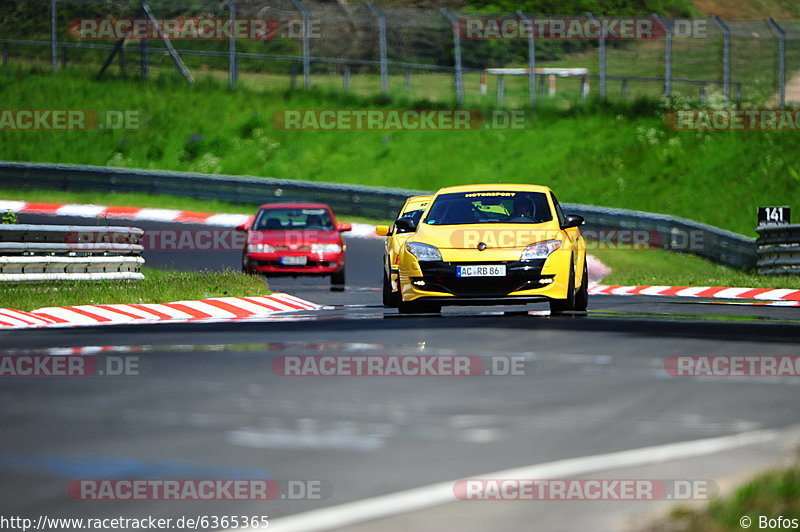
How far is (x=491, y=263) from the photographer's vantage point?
16703 millimetres

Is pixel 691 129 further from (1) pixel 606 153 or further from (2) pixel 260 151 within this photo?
(2) pixel 260 151

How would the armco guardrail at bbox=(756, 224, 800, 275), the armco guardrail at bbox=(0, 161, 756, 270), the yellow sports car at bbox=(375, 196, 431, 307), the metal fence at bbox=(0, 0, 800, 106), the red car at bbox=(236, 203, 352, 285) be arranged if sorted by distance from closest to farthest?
the yellow sports car at bbox=(375, 196, 431, 307) → the red car at bbox=(236, 203, 352, 285) → the armco guardrail at bbox=(756, 224, 800, 275) → the armco guardrail at bbox=(0, 161, 756, 270) → the metal fence at bbox=(0, 0, 800, 106)

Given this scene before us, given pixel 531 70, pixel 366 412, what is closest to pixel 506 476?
pixel 366 412

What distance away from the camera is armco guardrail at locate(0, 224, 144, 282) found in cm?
2019

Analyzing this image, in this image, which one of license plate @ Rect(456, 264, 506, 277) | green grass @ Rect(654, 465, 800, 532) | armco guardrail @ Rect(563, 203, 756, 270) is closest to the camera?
green grass @ Rect(654, 465, 800, 532)

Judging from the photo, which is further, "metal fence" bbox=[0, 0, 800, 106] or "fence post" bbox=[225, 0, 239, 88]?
"fence post" bbox=[225, 0, 239, 88]

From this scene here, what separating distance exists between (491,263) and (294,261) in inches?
341

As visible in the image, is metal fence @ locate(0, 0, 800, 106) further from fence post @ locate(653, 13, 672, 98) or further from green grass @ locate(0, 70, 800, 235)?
green grass @ locate(0, 70, 800, 235)

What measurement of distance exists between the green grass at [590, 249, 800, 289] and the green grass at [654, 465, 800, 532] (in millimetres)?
19191

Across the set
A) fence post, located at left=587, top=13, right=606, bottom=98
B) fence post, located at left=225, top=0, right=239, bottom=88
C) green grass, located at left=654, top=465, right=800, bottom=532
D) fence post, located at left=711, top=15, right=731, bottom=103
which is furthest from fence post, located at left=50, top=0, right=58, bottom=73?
green grass, located at left=654, top=465, right=800, bottom=532

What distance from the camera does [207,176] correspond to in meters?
36.9

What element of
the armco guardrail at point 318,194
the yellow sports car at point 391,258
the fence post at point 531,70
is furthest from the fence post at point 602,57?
the yellow sports car at point 391,258

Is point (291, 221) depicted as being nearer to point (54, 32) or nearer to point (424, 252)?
point (424, 252)

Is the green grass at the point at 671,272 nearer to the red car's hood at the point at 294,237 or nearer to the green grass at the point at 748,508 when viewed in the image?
the red car's hood at the point at 294,237
